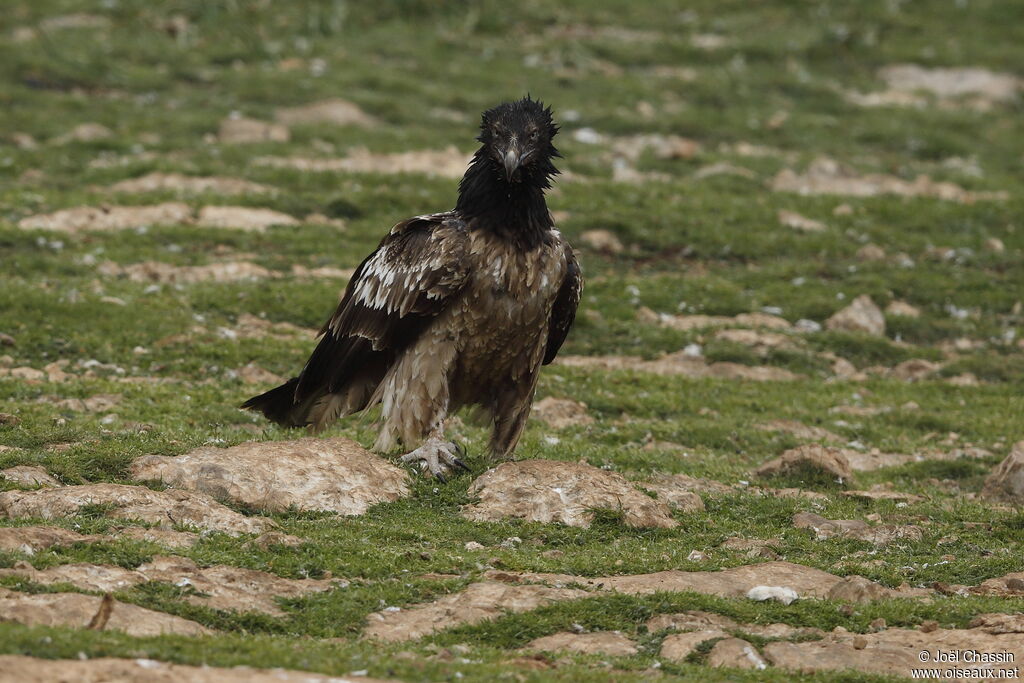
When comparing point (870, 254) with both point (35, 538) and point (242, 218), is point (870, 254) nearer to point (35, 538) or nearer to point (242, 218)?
point (242, 218)

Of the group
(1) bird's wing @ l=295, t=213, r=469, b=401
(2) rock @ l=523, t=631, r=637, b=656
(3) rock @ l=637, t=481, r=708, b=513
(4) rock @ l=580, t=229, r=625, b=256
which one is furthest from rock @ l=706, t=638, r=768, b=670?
(4) rock @ l=580, t=229, r=625, b=256

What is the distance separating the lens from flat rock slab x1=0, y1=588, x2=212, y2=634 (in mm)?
8000

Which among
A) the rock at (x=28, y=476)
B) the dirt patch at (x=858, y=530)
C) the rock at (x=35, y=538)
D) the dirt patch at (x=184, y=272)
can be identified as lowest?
the dirt patch at (x=858, y=530)

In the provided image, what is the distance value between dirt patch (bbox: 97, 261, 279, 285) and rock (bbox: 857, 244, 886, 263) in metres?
9.19

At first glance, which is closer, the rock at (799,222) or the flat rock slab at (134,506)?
the flat rock slab at (134,506)

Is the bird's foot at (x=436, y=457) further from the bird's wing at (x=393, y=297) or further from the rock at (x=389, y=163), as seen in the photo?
the rock at (x=389, y=163)

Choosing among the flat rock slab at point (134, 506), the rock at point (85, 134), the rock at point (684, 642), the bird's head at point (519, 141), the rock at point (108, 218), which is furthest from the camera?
the rock at point (85, 134)

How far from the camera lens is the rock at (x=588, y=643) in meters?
8.76

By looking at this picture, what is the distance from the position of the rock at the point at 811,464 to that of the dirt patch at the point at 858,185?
44.5 ft

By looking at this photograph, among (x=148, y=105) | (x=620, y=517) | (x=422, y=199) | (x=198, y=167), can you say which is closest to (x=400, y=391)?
(x=620, y=517)

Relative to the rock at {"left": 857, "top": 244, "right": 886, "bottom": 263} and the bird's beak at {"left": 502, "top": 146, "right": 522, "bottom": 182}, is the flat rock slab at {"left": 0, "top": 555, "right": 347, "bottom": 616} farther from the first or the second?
the rock at {"left": 857, "top": 244, "right": 886, "bottom": 263}

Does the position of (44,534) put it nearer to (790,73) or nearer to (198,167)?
(198,167)

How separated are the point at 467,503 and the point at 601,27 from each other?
27680 mm

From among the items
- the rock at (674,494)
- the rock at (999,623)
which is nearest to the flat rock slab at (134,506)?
Answer: the rock at (674,494)
